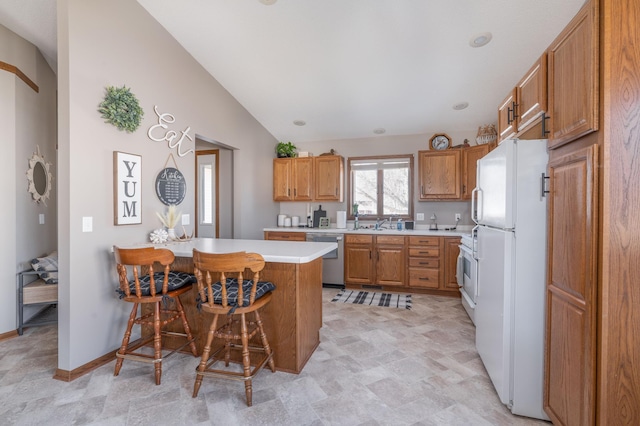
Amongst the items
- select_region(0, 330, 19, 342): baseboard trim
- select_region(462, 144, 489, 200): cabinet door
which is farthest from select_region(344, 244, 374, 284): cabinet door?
select_region(0, 330, 19, 342): baseboard trim

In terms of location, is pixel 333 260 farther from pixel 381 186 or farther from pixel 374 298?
pixel 381 186

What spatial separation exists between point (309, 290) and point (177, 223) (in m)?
1.76

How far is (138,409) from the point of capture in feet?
6.04

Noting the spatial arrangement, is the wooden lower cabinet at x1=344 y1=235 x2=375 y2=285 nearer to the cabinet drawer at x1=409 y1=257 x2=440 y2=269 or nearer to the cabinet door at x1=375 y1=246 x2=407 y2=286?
the cabinet door at x1=375 y1=246 x2=407 y2=286

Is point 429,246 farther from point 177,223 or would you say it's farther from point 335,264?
point 177,223

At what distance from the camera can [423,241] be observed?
4289 mm

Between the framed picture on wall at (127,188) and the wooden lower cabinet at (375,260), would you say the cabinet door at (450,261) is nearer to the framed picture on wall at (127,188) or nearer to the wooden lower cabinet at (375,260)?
the wooden lower cabinet at (375,260)

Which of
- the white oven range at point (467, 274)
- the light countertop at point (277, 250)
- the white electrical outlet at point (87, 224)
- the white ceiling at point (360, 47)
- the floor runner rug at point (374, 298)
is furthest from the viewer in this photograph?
the floor runner rug at point (374, 298)

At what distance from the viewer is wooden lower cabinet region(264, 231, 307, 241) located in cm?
482

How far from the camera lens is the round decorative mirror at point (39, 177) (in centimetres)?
316

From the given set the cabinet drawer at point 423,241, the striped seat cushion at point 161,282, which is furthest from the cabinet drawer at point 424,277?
the striped seat cushion at point 161,282

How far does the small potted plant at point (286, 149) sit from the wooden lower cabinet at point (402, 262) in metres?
1.86

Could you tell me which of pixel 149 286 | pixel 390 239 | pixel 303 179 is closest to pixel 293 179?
pixel 303 179

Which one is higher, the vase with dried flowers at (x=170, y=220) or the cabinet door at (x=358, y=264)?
the vase with dried flowers at (x=170, y=220)
